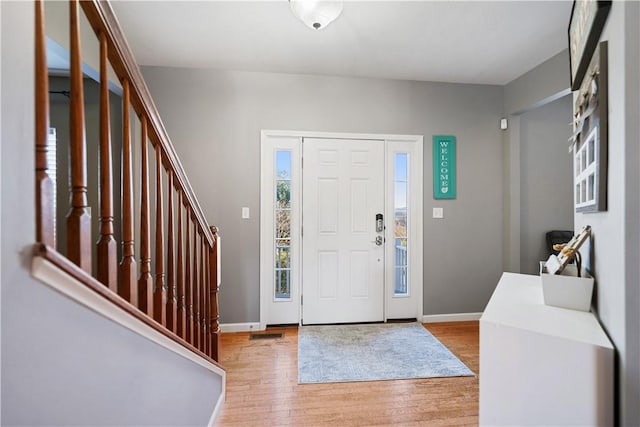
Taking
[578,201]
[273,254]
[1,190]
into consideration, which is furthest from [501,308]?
[273,254]

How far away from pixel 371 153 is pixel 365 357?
192cm

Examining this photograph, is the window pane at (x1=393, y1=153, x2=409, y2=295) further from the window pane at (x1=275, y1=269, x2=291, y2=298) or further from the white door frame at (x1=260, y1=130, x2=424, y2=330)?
the window pane at (x1=275, y1=269, x2=291, y2=298)

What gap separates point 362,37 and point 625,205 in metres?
2.10

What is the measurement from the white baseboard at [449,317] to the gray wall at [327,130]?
51 millimetres

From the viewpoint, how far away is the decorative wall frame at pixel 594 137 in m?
1.01

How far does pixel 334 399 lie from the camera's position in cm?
190

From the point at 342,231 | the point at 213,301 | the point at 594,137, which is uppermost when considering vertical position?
the point at 594,137

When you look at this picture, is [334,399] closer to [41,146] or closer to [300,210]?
[300,210]

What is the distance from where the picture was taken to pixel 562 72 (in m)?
2.59

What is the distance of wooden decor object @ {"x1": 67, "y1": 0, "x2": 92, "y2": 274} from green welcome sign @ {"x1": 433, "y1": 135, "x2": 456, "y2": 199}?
122 inches

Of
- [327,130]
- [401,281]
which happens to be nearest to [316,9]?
[327,130]

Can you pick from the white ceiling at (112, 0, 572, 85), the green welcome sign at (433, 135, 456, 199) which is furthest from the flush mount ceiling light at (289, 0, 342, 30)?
the green welcome sign at (433, 135, 456, 199)

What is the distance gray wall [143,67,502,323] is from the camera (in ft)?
9.73

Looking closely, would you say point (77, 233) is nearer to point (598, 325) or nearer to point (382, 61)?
point (598, 325)
